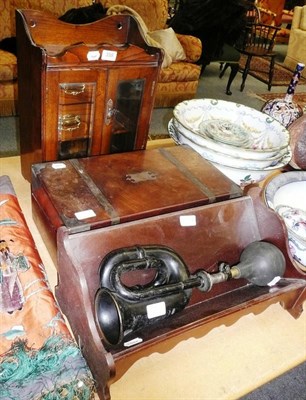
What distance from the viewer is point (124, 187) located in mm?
816

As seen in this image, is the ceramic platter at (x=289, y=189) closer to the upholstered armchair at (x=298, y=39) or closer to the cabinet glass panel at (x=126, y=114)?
the cabinet glass panel at (x=126, y=114)

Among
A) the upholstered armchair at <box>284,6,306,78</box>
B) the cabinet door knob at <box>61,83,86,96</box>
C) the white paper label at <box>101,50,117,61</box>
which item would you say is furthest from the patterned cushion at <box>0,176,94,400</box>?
the upholstered armchair at <box>284,6,306,78</box>

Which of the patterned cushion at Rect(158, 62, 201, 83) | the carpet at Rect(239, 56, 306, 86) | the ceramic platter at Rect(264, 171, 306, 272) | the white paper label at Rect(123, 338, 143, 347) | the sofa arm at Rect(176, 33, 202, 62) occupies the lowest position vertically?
the carpet at Rect(239, 56, 306, 86)

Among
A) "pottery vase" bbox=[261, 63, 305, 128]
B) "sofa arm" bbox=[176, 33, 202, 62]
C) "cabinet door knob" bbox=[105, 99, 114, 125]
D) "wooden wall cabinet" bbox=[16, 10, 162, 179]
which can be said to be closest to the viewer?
"wooden wall cabinet" bbox=[16, 10, 162, 179]

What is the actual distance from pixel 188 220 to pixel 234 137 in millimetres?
366

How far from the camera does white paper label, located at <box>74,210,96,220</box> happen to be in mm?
703

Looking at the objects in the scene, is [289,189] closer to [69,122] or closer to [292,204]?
[292,204]

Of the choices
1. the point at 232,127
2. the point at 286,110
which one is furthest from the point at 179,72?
the point at 232,127

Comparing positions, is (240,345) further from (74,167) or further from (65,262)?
(74,167)

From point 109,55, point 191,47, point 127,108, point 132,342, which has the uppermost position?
point 109,55

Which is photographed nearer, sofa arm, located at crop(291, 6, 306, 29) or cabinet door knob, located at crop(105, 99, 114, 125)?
cabinet door knob, located at crop(105, 99, 114, 125)

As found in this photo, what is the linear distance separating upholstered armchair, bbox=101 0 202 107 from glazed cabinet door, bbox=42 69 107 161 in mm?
1851

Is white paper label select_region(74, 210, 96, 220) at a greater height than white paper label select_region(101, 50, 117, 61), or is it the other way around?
white paper label select_region(101, 50, 117, 61)

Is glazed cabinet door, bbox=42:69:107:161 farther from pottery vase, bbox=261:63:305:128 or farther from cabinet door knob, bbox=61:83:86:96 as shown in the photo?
pottery vase, bbox=261:63:305:128
